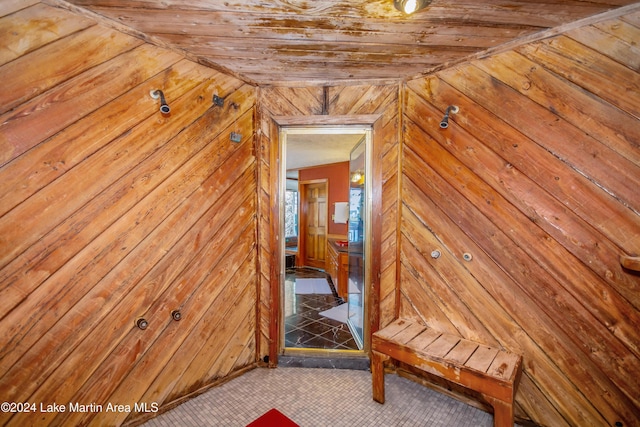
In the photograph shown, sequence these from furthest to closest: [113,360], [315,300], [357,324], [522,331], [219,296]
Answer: [315,300] < [357,324] < [219,296] < [522,331] < [113,360]

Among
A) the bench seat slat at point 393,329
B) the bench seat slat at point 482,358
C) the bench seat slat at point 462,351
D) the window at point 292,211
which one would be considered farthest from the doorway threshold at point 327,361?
the window at point 292,211

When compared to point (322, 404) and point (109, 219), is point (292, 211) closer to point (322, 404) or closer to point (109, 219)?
point (322, 404)

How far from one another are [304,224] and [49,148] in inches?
235

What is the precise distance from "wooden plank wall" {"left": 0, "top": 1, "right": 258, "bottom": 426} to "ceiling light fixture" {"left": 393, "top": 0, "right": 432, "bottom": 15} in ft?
4.72

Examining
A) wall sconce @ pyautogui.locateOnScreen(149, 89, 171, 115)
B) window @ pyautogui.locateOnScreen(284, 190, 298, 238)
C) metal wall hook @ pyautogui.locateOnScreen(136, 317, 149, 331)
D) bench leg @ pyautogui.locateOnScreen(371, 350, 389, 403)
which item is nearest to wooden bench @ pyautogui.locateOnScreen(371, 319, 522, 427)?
bench leg @ pyautogui.locateOnScreen(371, 350, 389, 403)

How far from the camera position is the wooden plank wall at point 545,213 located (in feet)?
5.05

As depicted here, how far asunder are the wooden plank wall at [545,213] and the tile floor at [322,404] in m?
0.55

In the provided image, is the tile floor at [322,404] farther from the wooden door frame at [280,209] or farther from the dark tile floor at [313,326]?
the dark tile floor at [313,326]

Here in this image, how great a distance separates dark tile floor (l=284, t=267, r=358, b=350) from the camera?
2943mm

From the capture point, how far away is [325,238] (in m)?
6.69

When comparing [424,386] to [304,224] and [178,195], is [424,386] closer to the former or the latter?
[178,195]

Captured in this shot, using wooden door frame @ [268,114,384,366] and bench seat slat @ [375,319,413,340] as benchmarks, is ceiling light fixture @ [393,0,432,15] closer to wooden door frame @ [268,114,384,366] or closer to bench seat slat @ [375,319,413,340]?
wooden door frame @ [268,114,384,366]

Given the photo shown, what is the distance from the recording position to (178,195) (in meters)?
1.96

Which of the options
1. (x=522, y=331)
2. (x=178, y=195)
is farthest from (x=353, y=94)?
(x=522, y=331)
